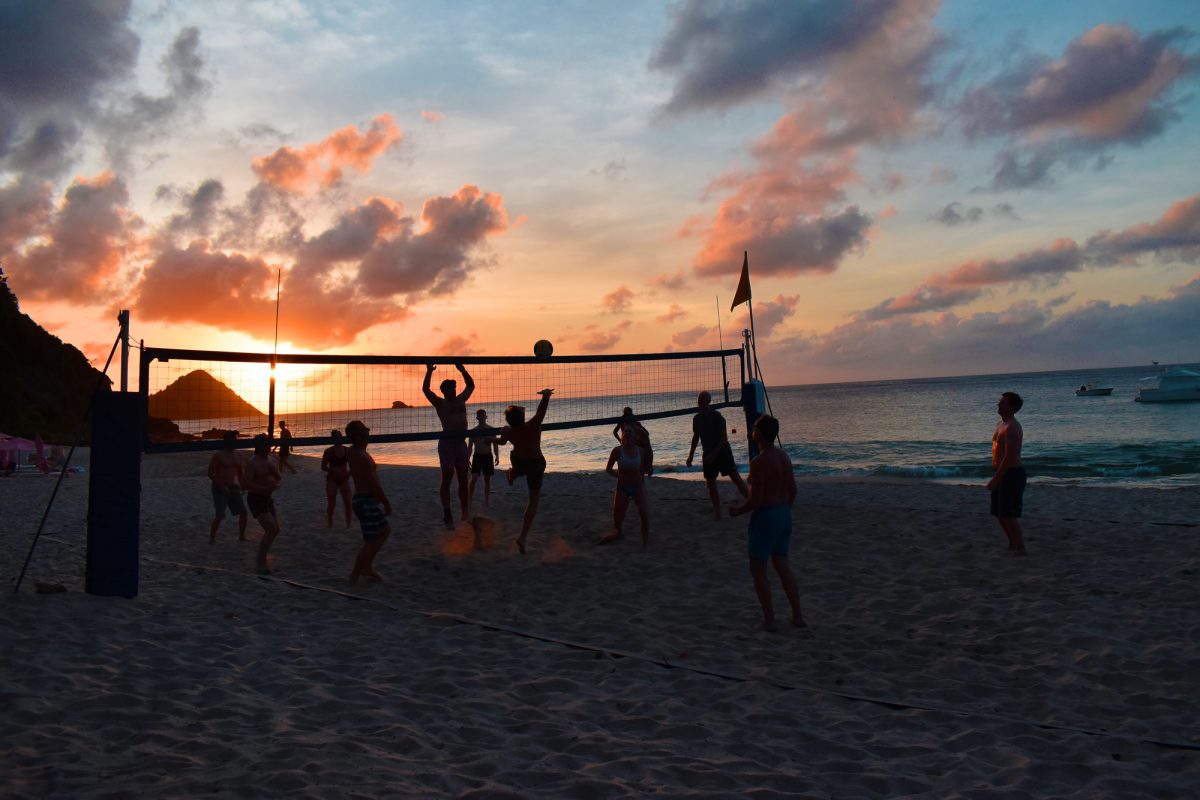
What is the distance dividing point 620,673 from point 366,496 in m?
3.21

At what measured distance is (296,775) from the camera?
3.07 m

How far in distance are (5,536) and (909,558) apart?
11152 mm

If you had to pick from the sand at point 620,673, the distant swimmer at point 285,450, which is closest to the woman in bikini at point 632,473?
the sand at point 620,673

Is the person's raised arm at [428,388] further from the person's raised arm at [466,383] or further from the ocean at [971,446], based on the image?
the ocean at [971,446]

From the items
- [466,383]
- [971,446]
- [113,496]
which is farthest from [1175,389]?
[113,496]

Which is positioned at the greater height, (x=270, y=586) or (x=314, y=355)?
(x=314, y=355)

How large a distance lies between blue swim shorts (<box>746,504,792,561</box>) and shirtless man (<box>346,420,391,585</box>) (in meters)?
3.21

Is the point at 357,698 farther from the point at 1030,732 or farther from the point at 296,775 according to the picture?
the point at 1030,732

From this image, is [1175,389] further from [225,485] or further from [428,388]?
[225,485]

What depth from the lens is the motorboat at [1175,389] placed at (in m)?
44.1

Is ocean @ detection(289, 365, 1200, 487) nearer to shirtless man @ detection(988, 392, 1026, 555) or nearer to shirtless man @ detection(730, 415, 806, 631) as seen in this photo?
shirtless man @ detection(988, 392, 1026, 555)

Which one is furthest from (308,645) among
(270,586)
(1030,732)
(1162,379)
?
(1162,379)

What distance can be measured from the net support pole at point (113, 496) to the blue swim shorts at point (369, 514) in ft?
→ 5.59

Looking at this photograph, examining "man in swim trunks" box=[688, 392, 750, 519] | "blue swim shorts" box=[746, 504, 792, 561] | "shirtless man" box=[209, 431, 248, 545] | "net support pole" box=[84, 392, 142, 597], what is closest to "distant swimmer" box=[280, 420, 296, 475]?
"shirtless man" box=[209, 431, 248, 545]
